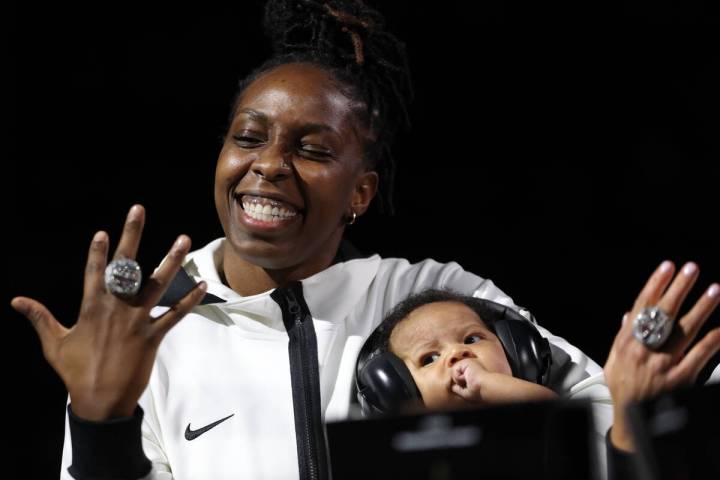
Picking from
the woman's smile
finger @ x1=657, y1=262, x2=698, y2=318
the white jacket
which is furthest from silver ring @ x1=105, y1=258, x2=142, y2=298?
finger @ x1=657, y1=262, x2=698, y2=318

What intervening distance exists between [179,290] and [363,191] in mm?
605

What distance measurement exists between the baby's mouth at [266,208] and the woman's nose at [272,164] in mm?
54

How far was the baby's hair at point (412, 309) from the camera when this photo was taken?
2215 mm

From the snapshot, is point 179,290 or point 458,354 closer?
point 458,354

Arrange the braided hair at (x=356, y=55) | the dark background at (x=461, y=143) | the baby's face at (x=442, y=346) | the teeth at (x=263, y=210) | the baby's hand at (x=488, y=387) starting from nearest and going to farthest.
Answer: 1. the baby's hand at (x=488, y=387)
2. the baby's face at (x=442, y=346)
3. the teeth at (x=263, y=210)
4. the braided hair at (x=356, y=55)
5. the dark background at (x=461, y=143)

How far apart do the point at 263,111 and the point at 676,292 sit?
119 centimetres

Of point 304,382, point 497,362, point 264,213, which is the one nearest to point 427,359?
point 497,362

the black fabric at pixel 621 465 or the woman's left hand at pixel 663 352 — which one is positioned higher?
the woman's left hand at pixel 663 352

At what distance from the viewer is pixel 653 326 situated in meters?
1.62

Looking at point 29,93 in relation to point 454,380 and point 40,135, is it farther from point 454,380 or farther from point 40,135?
point 454,380

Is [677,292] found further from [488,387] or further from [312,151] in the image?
[312,151]

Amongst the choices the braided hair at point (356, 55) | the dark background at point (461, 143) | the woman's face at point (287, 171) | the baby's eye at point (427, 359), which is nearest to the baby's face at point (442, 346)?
the baby's eye at point (427, 359)

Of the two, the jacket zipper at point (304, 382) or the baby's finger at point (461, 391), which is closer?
the baby's finger at point (461, 391)

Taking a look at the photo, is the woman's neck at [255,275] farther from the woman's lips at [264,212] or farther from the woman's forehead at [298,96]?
the woman's forehead at [298,96]
